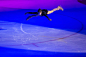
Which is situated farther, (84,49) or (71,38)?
(71,38)

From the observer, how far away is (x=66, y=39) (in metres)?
3.59

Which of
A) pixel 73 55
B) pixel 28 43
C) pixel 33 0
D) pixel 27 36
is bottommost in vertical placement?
pixel 73 55

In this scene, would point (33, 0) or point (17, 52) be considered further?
point (33, 0)

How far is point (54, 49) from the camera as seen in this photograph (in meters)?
2.96

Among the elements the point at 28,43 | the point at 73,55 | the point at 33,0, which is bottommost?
the point at 73,55

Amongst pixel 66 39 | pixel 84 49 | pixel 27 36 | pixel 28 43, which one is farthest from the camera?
pixel 27 36

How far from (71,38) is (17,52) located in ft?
5.23

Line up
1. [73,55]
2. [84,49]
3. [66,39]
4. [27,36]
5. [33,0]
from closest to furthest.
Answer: [73,55] → [84,49] → [66,39] → [27,36] → [33,0]

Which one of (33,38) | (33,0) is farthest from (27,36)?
(33,0)

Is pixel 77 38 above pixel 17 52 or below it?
above

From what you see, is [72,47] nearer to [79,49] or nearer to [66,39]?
[79,49]

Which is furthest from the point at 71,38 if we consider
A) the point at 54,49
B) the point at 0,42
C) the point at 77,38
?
the point at 0,42

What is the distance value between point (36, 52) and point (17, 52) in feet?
1.33

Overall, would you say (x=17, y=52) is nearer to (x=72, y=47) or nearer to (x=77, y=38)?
(x=72, y=47)
